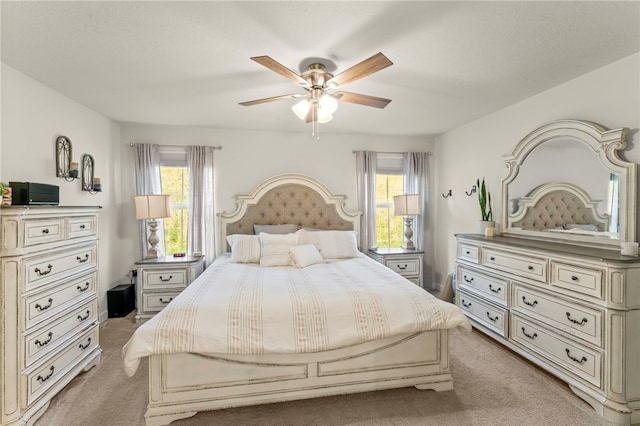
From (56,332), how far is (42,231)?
76cm

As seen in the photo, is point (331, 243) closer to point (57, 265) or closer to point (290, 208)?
point (290, 208)

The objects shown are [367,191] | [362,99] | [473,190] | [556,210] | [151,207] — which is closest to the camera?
[362,99]

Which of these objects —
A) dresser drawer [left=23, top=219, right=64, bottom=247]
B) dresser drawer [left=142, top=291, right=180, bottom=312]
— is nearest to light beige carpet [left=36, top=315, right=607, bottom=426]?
dresser drawer [left=142, top=291, right=180, bottom=312]

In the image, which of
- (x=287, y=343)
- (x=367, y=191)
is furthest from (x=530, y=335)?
(x=367, y=191)

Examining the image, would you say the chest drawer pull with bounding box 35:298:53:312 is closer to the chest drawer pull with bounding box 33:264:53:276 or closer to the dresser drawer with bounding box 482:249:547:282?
the chest drawer pull with bounding box 33:264:53:276

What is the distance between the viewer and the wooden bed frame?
1839mm

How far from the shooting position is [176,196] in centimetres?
411

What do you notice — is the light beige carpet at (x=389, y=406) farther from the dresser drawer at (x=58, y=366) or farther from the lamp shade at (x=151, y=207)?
the lamp shade at (x=151, y=207)

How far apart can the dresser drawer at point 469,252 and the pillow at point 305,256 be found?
5.39 ft

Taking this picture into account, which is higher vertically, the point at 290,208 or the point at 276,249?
the point at 290,208

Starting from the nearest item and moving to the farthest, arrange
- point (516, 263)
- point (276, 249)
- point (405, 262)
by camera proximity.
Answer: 1. point (516, 263)
2. point (276, 249)
3. point (405, 262)

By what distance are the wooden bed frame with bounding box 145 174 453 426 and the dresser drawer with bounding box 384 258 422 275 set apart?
182 centimetres

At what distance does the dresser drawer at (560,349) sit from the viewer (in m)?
1.96

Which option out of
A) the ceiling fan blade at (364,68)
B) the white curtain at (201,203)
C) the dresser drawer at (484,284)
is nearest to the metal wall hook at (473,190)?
the dresser drawer at (484,284)
